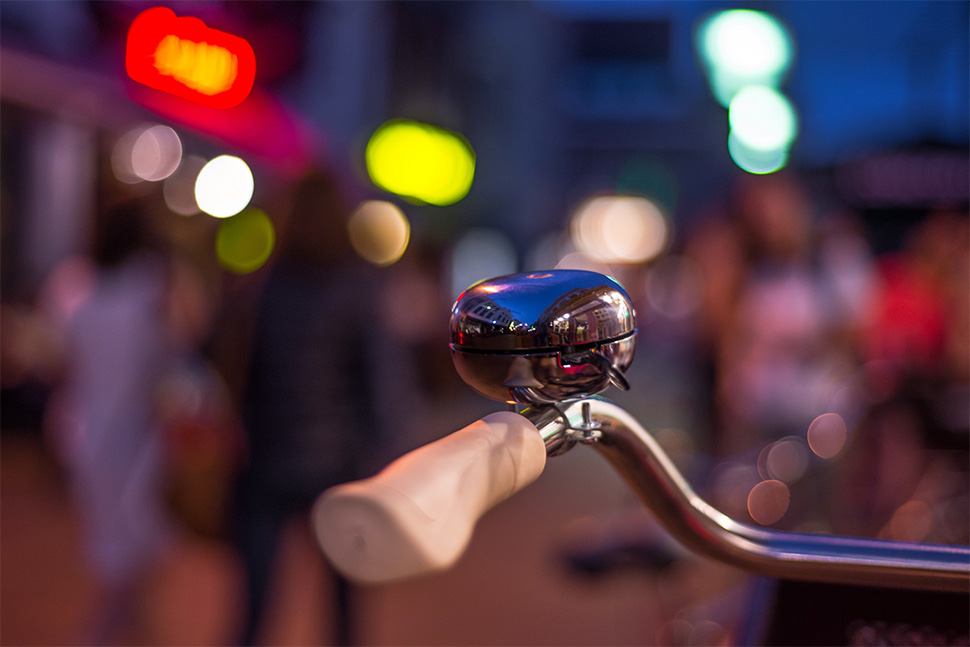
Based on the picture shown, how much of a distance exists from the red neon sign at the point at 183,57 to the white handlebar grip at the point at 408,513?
4.23m

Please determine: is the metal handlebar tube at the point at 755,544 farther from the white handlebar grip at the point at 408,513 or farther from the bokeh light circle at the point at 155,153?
the bokeh light circle at the point at 155,153

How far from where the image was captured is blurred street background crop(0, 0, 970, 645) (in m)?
2.64

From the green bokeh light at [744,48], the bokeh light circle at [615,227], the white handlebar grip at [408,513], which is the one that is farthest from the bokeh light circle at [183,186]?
the bokeh light circle at [615,227]

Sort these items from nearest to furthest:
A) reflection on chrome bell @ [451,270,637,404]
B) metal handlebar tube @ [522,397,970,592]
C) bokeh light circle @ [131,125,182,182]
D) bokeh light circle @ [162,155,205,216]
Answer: reflection on chrome bell @ [451,270,637,404]
metal handlebar tube @ [522,397,970,592]
bokeh light circle @ [131,125,182,182]
bokeh light circle @ [162,155,205,216]

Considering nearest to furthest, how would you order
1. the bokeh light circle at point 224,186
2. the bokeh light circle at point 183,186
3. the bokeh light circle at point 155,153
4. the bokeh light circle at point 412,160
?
the bokeh light circle at point 155,153, the bokeh light circle at point 183,186, the bokeh light circle at point 224,186, the bokeh light circle at point 412,160

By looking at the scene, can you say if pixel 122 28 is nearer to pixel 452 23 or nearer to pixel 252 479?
pixel 252 479

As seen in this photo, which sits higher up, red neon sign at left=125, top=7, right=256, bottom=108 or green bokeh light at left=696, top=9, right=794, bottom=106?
green bokeh light at left=696, top=9, right=794, bottom=106

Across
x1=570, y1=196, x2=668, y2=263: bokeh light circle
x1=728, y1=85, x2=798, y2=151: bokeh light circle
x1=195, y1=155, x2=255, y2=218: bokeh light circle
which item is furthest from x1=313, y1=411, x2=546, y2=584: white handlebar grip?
x1=570, y1=196, x2=668, y2=263: bokeh light circle

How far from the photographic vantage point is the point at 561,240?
25.1 m

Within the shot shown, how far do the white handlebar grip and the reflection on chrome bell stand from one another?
0.11 m

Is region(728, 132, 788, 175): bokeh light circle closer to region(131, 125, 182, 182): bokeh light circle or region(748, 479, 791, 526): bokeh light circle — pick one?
region(748, 479, 791, 526): bokeh light circle

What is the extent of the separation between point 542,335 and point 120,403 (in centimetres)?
251

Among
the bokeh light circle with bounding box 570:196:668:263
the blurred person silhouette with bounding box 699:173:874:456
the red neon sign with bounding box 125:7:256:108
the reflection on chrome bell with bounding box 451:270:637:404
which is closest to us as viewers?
the reflection on chrome bell with bounding box 451:270:637:404

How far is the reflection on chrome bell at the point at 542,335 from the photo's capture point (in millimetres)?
634
